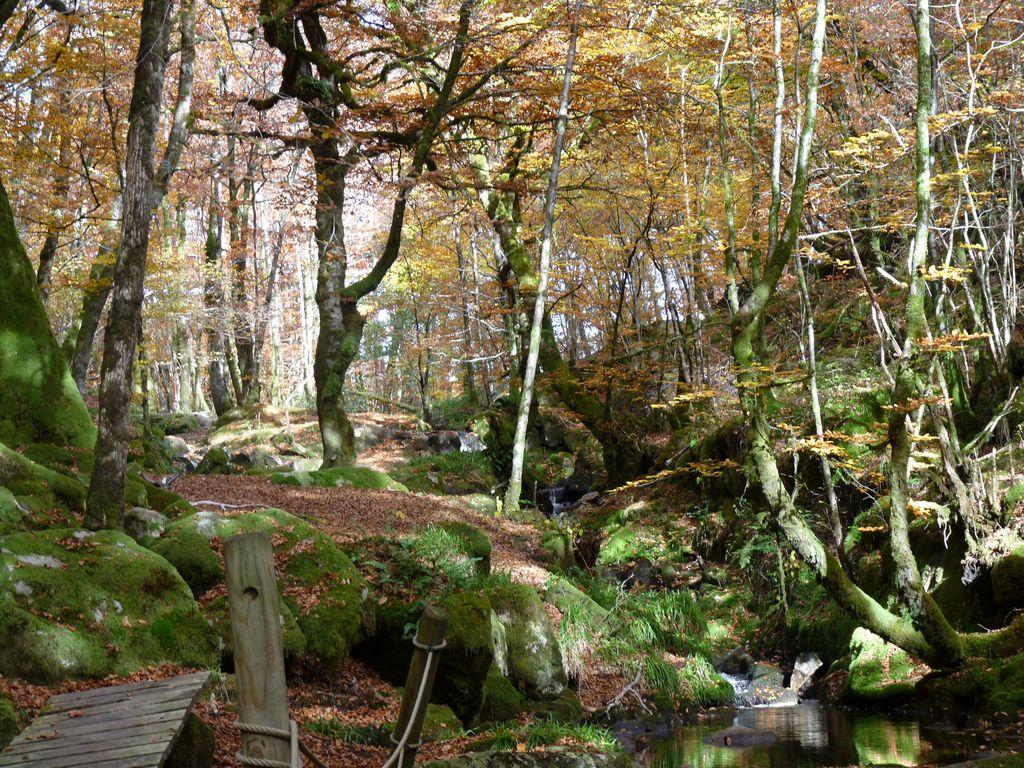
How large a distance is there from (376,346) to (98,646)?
36498mm

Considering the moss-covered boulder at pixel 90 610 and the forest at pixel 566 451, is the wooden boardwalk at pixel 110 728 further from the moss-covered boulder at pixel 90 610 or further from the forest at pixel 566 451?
the moss-covered boulder at pixel 90 610

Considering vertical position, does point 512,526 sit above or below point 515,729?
above

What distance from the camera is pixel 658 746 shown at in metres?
7.27

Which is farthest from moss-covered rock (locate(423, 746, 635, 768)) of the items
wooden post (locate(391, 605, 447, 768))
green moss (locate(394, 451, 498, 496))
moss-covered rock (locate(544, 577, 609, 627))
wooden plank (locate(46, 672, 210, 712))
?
green moss (locate(394, 451, 498, 496))

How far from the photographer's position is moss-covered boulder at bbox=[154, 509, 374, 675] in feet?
21.5

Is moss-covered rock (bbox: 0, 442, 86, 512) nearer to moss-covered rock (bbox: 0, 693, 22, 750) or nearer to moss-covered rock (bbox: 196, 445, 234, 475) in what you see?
moss-covered rock (bbox: 0, 693, 22, 750)

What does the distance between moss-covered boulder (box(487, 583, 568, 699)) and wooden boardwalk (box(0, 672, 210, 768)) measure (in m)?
4.54

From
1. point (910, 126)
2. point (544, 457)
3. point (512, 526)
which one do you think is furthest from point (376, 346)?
point (910, 126)

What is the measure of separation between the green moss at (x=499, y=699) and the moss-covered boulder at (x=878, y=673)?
3.75 m

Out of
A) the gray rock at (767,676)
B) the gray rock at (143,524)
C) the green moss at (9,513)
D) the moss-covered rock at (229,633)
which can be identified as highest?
the green moss at (9,513)

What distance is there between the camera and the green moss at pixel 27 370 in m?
7.97

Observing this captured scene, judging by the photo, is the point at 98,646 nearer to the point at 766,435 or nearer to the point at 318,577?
the point at 318,577

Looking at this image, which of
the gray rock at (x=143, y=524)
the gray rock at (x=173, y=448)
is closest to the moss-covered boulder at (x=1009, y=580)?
the gray rock at (x=143, y=524)

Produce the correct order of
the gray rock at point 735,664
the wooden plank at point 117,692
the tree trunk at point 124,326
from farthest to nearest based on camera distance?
the gray rock at point 735,664 < the tree trunk at point 124,326 < the wooden plank at point 117,692
